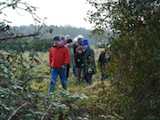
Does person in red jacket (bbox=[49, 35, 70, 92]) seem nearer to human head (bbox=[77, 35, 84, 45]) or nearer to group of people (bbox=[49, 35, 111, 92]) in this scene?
group of people (bbox=[49, 35, 111, 92])

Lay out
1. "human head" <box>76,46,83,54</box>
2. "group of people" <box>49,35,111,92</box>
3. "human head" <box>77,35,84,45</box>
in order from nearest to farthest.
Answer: "group of people" <box>49,35,111,92</box> → "human head" <box>76,46,83,54</box> → "human head" <box>77,35,84,45</box>

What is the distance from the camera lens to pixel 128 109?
5.71m

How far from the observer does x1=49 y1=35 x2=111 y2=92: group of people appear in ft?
30.9

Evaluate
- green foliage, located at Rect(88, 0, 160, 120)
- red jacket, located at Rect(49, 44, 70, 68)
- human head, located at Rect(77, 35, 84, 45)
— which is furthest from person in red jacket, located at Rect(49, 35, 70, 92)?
green foliage, located at Rect(88, 0, 160, 120)

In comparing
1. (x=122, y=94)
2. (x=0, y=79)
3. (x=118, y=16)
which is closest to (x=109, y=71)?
(x=122, y=94)

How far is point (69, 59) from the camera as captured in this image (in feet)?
32.8

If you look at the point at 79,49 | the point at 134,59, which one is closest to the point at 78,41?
the point at 79,49

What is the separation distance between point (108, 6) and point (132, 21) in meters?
0.49

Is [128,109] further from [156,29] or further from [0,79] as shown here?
[0,79]

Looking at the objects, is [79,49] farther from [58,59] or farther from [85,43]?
[58,59]

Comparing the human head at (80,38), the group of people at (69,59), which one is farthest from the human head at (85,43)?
the human head at (80,38)

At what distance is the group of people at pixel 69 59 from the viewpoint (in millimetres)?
9430

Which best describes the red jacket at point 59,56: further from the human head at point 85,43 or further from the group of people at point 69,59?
the human head at point 85,43

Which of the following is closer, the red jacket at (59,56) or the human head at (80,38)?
the red jacket at (59,56)
